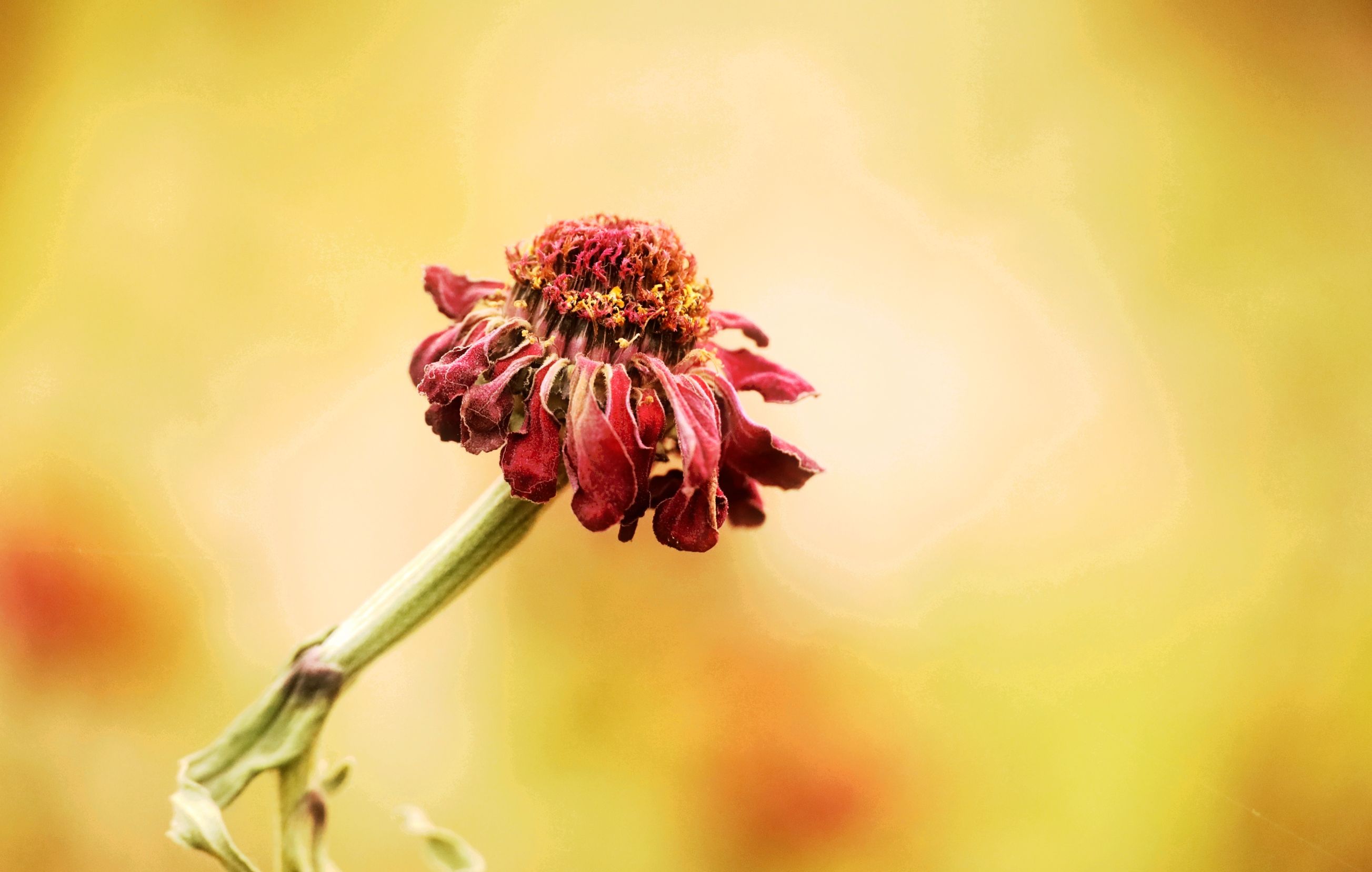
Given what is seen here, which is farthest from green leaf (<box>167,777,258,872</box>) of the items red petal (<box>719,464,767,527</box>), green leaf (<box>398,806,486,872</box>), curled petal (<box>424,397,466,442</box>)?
red petal (<box>719,464,767,527</box>)

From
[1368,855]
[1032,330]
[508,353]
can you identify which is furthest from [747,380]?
[1368,855]

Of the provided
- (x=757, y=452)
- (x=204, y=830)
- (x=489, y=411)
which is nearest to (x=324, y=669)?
(x=204, y=830)

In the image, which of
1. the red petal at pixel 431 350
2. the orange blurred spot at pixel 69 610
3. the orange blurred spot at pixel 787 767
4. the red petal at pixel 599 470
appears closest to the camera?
the red petal at pixel 599 470

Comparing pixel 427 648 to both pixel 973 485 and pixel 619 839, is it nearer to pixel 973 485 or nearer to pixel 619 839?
pixel 619 839

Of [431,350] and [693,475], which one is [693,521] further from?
[431,350]

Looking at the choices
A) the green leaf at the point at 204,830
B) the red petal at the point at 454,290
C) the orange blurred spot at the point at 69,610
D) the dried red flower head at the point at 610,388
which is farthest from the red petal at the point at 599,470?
the orange blurred spot at the point at 69,610

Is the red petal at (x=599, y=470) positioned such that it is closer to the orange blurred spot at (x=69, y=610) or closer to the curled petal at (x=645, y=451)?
the curled petal at (x=645, y=451)
